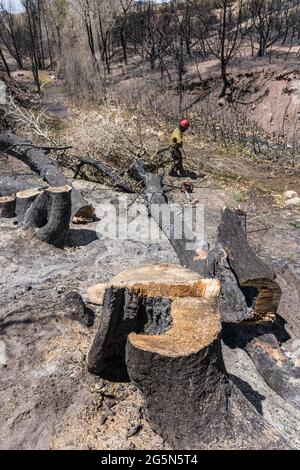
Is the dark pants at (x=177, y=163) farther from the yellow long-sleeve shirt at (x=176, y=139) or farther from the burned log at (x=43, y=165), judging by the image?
the burned log at (x=43, y=165)

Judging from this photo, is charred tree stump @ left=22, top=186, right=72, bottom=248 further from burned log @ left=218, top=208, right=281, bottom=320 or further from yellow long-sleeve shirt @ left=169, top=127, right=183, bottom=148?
yellow long-sleeve shirt @ left=169, top=127, right=183, bottom=148

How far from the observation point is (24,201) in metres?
5.09

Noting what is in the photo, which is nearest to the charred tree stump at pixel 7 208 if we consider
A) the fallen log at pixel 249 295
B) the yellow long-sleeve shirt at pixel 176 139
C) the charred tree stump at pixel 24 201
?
the charred tree stump at pixel 24 201

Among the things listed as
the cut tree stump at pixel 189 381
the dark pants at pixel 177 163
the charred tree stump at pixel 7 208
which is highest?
the cut tree stump at pixel 189 381

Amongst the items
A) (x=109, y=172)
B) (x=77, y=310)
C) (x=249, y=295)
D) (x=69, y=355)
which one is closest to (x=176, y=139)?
(x=109, y=172)

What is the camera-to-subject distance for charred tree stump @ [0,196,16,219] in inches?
214

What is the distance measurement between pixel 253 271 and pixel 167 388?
58.5 inches

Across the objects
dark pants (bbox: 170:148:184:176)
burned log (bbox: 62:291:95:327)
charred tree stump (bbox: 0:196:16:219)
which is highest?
burned log (bbox: 62:291:95:327)

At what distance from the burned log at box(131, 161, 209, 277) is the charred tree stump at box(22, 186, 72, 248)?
133 centimetres

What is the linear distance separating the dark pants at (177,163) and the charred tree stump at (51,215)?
10.8 ft

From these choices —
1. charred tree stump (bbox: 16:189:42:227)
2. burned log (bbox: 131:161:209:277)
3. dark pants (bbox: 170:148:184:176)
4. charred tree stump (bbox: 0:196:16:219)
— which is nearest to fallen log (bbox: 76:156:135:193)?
burned log (bbox: 131:161:209:277)

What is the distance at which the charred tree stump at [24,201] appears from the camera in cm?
507

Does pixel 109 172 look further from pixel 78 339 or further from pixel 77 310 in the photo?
pixel 78 339
